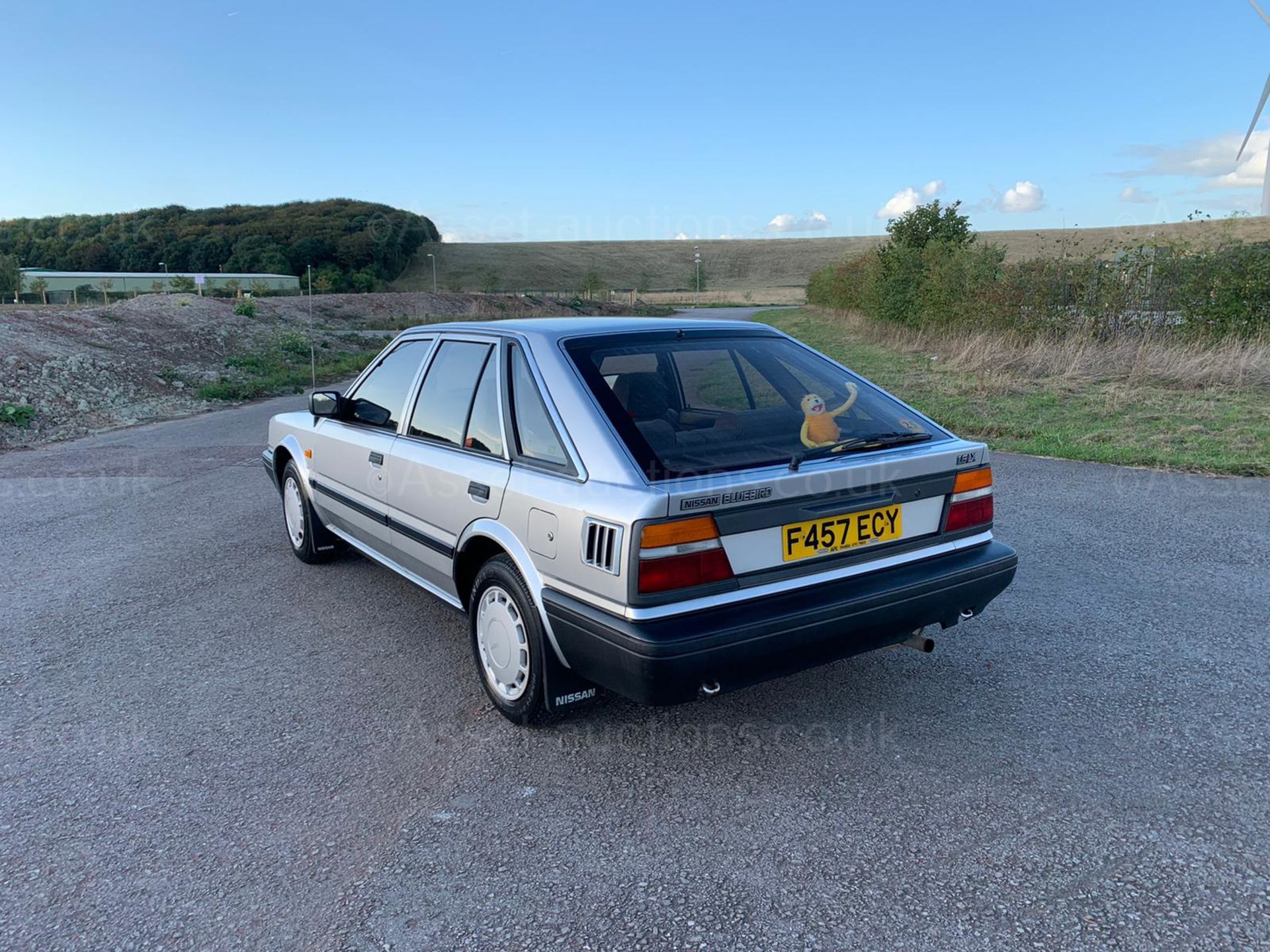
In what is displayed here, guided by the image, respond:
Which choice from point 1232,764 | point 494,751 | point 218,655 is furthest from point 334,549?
point 1232,764

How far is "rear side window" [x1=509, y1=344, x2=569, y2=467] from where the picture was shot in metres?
Answer: 3.10

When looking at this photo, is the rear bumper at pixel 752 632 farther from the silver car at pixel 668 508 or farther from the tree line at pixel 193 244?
the tree line at pixel 193 244

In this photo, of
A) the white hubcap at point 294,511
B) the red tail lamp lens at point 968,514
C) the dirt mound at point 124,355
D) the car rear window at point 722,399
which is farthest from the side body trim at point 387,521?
the dirt mound at point 124,355

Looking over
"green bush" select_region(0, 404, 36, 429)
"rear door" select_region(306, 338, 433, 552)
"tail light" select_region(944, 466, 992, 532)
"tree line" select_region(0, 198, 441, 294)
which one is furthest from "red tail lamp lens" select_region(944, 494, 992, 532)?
"tree line" select_region(0, 198, 441, 294)

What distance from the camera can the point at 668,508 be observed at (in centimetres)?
268

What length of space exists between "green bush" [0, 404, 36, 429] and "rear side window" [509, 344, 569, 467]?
10961 mm

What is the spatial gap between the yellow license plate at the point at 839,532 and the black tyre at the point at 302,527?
3.38 m

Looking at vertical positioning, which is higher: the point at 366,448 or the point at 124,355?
the point at 366,448

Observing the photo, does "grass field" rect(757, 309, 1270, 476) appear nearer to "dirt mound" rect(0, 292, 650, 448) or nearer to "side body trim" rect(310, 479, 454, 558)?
"side body trim" rect(310, 479, 454, 558)

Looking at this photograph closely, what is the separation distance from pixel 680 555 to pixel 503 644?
975mm

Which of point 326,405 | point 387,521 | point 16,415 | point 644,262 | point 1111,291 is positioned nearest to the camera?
point 387,521

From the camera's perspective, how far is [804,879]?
2.44m

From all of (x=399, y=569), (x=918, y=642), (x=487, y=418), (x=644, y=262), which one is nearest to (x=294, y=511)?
(x=399, y=569)

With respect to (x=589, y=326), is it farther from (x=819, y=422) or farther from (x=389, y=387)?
(x=389, y=387)
